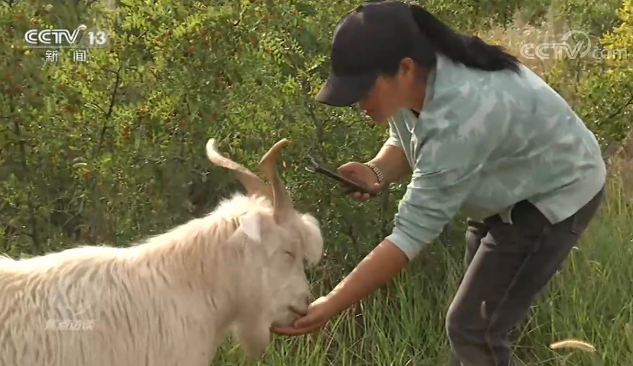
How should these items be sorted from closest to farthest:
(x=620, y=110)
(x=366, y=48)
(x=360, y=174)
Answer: (x=366, y=48) < (x=360, y=174) < (x=620, y=110)

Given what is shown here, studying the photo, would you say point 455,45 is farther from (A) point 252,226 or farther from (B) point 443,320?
(B) point 443,320

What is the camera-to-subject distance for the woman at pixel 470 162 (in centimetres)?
282

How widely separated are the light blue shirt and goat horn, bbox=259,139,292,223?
428 mm

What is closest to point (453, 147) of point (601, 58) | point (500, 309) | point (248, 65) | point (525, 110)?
point (525, 110)

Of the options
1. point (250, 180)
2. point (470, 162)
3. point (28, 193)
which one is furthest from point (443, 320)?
point (28, 193)

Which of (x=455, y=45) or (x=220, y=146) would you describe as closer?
(x=455, y=45)

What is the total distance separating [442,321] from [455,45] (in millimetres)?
1990

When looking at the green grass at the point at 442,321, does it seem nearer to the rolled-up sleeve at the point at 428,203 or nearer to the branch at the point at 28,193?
the branch at the point at 28,193

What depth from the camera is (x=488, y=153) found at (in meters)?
2.93

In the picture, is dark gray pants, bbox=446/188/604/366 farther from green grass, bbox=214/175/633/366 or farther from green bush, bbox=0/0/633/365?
green bush, bbox=0/0/633/365

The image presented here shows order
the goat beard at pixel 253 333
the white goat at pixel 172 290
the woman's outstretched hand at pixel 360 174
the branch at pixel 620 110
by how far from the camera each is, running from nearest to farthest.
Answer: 1. the white goat at pixel 172 290
2. the goat beard at pixel 253 333
3. the woman's outstretched hand at pixel 360 174
4. the branch at pixel 620 110

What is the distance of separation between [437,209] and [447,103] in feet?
1.18

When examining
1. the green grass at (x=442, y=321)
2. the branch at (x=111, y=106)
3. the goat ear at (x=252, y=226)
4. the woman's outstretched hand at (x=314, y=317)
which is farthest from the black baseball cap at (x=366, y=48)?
the branch at (x=111, y=106)

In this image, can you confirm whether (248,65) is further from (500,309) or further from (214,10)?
(500,309)
